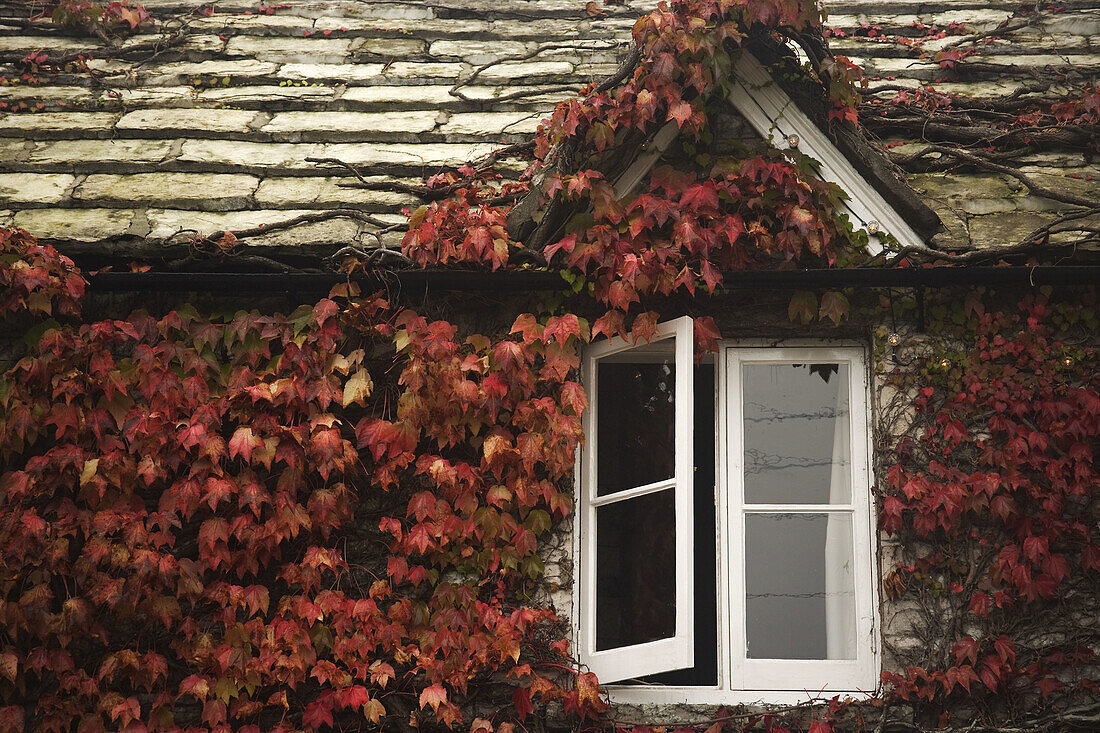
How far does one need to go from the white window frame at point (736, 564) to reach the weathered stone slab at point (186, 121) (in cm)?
243

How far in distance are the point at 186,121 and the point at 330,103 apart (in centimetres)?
79

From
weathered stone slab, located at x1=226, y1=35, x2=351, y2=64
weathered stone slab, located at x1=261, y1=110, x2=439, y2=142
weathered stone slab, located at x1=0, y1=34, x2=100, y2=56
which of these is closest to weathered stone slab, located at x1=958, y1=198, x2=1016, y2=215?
weathered stone slab, located at x1=261, y1=110, x2=439, y2=142

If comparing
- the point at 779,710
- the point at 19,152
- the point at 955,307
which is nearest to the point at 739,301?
the point at 955,307

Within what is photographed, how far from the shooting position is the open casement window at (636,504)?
439 centimetres

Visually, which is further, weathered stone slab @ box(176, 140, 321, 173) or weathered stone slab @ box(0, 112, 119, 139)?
weathered stone slab @ box(0, 112, 119, 139)

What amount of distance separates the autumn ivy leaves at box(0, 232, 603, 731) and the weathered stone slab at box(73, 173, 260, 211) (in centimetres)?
64

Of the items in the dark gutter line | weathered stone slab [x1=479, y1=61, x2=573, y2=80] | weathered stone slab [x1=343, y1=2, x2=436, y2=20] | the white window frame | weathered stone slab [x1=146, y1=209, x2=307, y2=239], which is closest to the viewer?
the white window frame

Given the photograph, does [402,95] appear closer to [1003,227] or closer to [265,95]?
[265,95]

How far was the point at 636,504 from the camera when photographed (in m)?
4.97

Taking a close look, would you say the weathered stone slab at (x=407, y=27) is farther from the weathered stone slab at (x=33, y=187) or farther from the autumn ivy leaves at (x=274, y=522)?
the autumn ivy leaves at (x=274, y=522)

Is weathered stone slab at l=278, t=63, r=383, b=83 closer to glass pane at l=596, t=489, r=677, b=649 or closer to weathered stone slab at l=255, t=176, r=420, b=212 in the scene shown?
weathered stone slab at l=255, t=176, r=420, b=212

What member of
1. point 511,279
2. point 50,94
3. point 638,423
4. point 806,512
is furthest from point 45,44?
point 806,512

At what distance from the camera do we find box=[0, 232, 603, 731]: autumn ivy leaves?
4.49m

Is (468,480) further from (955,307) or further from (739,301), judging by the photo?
(955,307)
